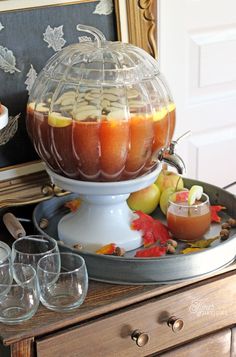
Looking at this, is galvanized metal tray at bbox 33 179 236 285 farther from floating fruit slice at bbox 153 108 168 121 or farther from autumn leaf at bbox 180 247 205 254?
floating fruit slice at bbox 153 108 168 121

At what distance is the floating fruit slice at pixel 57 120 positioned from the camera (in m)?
1.27

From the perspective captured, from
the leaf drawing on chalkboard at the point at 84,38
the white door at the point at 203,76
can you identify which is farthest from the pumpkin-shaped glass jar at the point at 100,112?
the white door at the point at 203,76

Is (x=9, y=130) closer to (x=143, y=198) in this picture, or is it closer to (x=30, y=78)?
(x=30, y=78)

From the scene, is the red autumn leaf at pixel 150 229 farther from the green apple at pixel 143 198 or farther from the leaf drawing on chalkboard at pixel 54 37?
the leaf drawing on chalkboard at pixel 54 37

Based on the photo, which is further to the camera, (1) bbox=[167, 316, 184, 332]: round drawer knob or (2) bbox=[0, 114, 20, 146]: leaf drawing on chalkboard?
(2) bbox=[0, 114, 20, 146]: leaf drawing on chalkboard

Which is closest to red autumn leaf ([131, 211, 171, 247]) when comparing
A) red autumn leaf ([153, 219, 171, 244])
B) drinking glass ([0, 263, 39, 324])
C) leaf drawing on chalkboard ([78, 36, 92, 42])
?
red autumn leaf ([153, 219, 171, 244])

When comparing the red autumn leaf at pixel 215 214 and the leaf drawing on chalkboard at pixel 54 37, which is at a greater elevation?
the leaf drawing on chalkboard at pixel 54 37

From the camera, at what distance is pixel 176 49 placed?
1.71 metres

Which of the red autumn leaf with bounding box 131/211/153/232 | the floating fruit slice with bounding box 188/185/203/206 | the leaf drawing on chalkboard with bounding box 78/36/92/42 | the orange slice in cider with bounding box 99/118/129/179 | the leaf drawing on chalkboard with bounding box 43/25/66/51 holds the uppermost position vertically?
the leaf drawing on chalkboard with bounding box 43/25/66/51

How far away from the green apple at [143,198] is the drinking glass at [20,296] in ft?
0.98

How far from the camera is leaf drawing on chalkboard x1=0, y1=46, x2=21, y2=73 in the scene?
1393 millimetres

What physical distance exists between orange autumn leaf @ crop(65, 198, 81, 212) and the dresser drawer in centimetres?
28

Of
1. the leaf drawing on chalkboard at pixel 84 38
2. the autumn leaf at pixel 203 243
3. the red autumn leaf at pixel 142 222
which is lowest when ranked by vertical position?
the autumn leaf at pixel 203 243

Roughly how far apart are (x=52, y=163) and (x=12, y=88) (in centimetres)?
19
